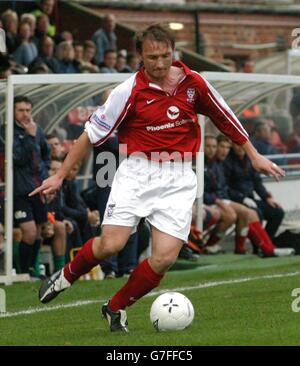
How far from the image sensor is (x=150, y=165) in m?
9.81

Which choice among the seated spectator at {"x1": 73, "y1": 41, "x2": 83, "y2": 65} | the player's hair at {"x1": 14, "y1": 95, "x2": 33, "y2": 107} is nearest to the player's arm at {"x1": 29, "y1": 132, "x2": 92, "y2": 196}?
the player's hair at {"x1": 14, "y1": 95, "x2": 33, "y2": 107}

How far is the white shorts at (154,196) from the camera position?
31.9ft

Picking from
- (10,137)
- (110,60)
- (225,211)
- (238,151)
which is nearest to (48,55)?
(110,60)

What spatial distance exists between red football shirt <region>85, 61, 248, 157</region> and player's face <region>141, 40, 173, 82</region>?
0.18 metres

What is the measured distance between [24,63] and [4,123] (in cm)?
433

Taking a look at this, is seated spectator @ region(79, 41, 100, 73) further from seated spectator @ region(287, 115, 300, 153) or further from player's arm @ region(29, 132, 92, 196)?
player's arm @ region(29, 132, 92, 196)

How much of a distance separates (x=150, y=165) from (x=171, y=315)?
112cm

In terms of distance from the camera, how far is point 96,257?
9.89 metres

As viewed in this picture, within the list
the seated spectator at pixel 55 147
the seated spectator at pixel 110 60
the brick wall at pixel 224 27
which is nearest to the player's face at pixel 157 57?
the seated spectator at pixel 55 147

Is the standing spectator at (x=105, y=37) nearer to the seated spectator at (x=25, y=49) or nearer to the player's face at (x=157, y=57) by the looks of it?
the seated spectator at (x=25, y=49)

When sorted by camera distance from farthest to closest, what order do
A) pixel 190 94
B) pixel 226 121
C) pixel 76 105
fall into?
pixel 76 105
pixel 226 121
pixel 190 94

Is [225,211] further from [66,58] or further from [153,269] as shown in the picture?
[153,269]

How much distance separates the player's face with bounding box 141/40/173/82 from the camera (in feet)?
31.2

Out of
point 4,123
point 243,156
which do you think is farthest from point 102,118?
point 243,156
